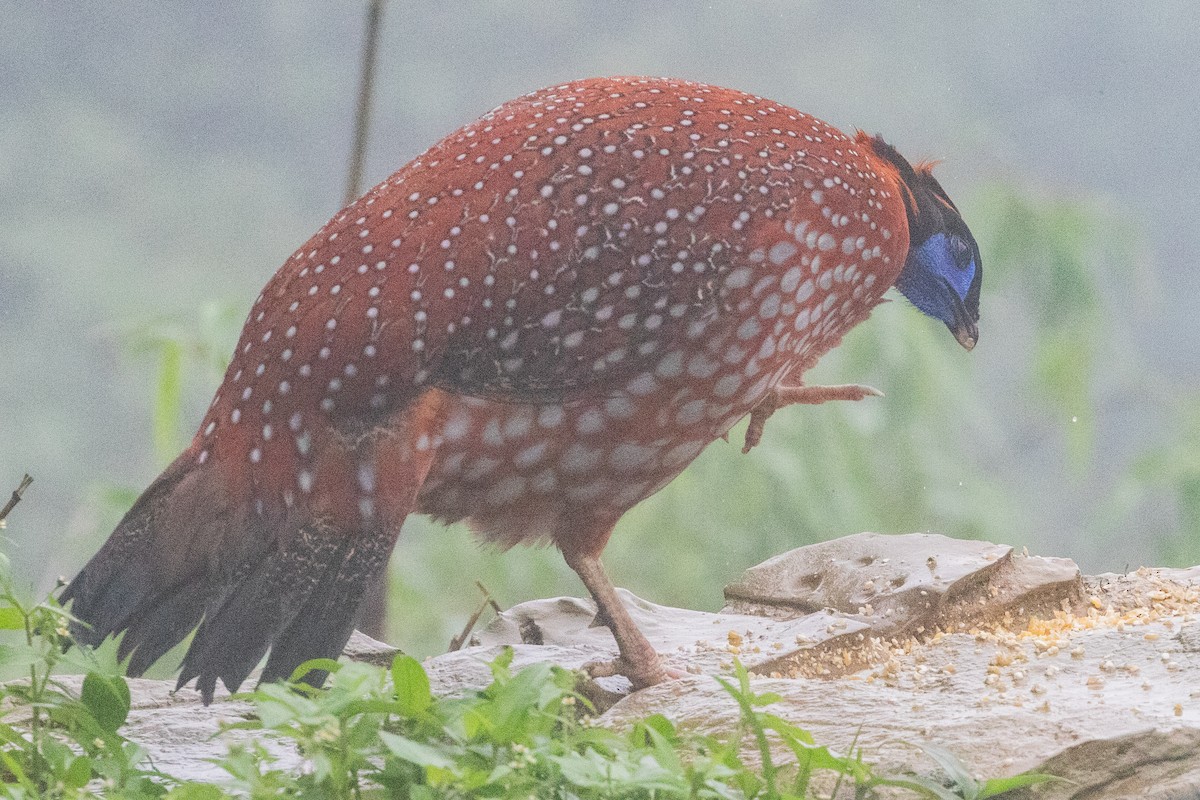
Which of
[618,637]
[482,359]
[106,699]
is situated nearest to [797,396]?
[618,637]

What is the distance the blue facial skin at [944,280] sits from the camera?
1.75 m

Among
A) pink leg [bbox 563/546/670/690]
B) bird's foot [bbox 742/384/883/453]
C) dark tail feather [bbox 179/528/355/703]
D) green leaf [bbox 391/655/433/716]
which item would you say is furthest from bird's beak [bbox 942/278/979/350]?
green leaf [bbox 391/655/433/716]

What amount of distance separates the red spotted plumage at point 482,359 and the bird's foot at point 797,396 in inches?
13.4

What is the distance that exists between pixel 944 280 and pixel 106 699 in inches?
46.7

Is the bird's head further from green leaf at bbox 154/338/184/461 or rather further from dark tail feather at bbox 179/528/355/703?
green leaf at bbox 154/338/184/461

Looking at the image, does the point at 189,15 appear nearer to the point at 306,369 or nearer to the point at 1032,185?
the point at 306,369

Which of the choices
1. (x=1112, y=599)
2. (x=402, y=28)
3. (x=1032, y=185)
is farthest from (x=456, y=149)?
(x=1032, y=185)

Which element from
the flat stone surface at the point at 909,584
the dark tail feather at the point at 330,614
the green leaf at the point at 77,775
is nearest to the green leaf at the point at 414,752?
the green leaf at the point at 77,775

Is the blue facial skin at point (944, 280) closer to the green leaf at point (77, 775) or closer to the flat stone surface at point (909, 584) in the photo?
the flat stone surface at point (909, 584)

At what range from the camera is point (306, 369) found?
1374 mm

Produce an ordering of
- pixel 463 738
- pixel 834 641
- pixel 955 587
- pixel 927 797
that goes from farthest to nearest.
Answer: pixel 955 587 → pixel 834 641 → pixel 927 797 → pixel 463 738

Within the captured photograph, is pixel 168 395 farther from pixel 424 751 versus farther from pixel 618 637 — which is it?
pixel 424 751

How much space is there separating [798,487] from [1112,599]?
747 mm

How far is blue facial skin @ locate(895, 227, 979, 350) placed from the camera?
175cm
